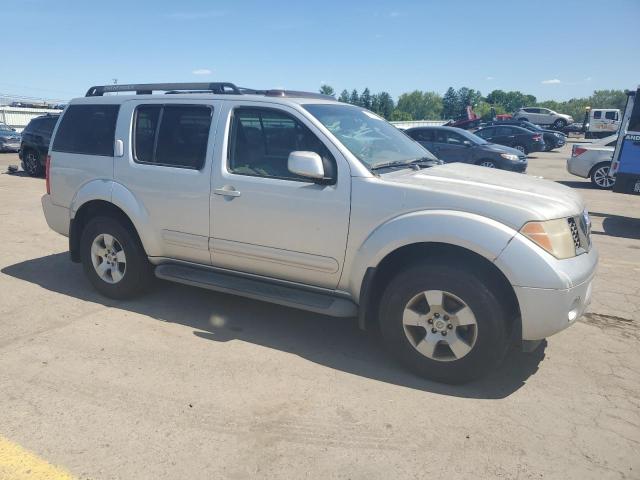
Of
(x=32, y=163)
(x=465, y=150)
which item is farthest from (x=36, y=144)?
(x=465, y=150)

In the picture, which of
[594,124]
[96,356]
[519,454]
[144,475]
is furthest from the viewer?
[594,124]

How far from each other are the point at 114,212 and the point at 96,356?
1.55 m

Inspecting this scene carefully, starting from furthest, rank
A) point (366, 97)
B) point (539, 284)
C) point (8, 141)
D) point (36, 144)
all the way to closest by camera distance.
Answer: point (366, 97), point (8, 141), point (36, 144), point (539, 284)

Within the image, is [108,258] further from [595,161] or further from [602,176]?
[602,176]

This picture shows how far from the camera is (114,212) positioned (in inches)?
189

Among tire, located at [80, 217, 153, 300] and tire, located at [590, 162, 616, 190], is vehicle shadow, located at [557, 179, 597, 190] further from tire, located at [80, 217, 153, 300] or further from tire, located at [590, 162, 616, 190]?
tire, located at [80, 217, 153, 300]

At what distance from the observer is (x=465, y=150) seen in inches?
564

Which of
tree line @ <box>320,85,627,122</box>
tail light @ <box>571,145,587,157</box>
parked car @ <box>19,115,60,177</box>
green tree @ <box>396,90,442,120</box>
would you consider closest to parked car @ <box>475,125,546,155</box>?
tail light @ <box>571,145,587,157</box>

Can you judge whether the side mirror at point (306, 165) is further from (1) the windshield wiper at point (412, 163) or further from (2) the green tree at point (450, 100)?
(2) the green tree at point (450, 100)

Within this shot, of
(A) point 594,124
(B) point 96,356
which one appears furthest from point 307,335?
(A) point 594,124

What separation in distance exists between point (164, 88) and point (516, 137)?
20920mm

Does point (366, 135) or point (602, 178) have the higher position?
point (366, 135)


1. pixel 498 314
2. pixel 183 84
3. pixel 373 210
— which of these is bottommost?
pixel 498 314

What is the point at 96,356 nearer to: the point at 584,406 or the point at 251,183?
the point at 251,183
